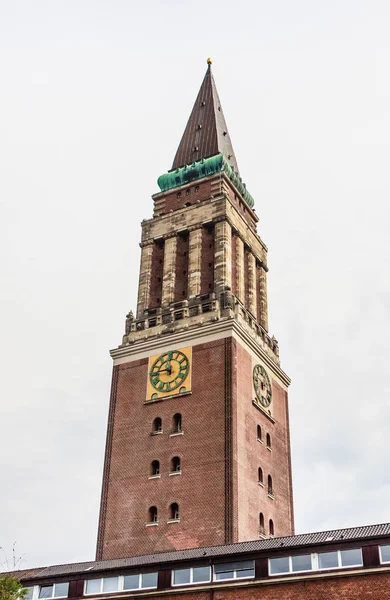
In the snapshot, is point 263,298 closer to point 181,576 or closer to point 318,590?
point 181,576

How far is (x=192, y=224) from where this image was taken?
225ft

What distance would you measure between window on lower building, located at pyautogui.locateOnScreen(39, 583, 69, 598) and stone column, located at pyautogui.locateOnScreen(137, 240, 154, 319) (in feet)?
87.3

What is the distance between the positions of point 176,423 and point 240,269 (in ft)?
48.8

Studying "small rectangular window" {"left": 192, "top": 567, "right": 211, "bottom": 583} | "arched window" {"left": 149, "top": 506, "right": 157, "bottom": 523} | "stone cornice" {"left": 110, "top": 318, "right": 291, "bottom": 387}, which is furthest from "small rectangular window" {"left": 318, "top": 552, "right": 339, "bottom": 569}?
"stone cornice" {"left": 110, "top": 318, "right": 291, "bottom": 387}

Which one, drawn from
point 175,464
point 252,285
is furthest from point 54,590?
point 252,285

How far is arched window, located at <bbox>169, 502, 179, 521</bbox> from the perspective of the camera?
2136 inches

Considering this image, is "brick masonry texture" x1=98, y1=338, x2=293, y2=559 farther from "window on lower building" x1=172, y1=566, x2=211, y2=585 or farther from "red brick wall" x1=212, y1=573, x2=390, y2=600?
"red brick wall" x1=212, y1=573, x2=390, y2=600

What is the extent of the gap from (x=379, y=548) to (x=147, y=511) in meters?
22.9

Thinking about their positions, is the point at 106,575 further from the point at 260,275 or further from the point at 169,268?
the point at 260,275

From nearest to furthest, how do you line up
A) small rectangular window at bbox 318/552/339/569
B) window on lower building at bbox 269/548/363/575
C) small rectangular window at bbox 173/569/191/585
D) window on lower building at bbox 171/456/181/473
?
window on lower building at bbox 269/548/363/575 → small rectangular window at bbox 318/552/339/569 → small rectangular window at bbox 173/569/191/585 → window on lower building at bbox 171/456/181/473

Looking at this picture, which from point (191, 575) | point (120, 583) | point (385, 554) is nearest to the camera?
point (385, 554)

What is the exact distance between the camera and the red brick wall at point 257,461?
54.3 m

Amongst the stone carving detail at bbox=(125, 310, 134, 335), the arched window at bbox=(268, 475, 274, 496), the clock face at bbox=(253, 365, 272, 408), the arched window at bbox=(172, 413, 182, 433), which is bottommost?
the arched window at bbox=(268, 475, 274, 496)

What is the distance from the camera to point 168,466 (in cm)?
5631
